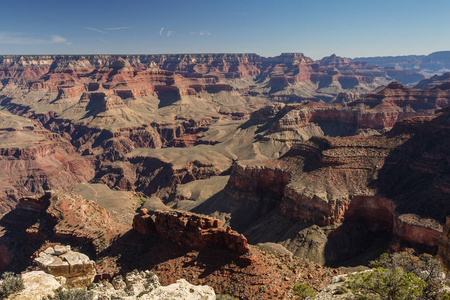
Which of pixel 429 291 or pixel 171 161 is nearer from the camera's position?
pixel 429 291

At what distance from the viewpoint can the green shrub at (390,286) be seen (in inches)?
811

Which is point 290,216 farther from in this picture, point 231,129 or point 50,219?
point 231,129

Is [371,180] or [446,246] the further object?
[371,180]

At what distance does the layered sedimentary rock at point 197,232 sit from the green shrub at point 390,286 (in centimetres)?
1370

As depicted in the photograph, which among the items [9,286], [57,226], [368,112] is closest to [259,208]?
[57,226]

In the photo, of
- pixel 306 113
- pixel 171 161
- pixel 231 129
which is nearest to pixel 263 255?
pixel 171 161

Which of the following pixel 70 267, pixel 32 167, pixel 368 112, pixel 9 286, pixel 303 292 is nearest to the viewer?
pixel 9 286

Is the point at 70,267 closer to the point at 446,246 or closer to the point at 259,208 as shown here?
the point at 446,246

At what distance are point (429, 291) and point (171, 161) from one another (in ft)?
374

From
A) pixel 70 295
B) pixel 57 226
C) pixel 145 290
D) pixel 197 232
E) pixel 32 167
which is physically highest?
pixel 70 295

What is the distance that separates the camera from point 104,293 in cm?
2470

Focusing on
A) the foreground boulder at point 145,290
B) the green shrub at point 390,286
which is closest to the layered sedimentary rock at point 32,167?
the foreground boulder at point 145,290

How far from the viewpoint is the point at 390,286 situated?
21.7 metres

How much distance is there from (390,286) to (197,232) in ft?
68.9
